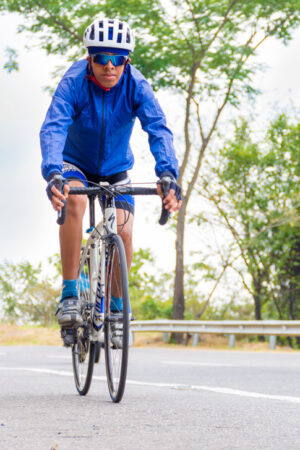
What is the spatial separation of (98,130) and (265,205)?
2374 cm

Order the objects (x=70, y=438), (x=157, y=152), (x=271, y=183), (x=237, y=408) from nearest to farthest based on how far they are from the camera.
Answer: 1. (x=70, y=438)
2. (x=237, y=408)
3. (x=157, y=152)
4. (x=271, y=183)

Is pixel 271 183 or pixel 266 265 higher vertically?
pixel 271 183

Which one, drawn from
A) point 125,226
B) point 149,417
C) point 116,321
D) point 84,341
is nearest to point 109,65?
point 125,226

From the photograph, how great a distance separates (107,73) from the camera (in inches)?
A: 186

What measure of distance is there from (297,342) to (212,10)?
11972mm

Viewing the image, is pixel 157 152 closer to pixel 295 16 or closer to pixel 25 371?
pixel 25 371

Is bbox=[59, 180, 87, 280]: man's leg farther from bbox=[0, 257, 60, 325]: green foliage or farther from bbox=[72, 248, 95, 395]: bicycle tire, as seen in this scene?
bbox=[0, 257, 60, 325]: green foliage

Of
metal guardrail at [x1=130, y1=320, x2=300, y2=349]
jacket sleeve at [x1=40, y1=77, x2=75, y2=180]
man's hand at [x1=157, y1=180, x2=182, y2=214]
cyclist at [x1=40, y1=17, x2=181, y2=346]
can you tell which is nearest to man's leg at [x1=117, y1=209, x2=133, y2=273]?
cyclist at [x1=40, y1=17, x2=181, y2=346]

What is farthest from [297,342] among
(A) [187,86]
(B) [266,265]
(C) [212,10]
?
(C) [212,10]

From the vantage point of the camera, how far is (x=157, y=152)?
4.71 meters

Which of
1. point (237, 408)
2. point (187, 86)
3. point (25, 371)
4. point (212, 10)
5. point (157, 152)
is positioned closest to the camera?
point (237, 408)

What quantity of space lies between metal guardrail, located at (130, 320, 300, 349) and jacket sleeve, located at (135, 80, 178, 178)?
12029 millimetres

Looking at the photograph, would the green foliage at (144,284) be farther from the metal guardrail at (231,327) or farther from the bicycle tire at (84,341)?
the bicycle tire at (84,341)

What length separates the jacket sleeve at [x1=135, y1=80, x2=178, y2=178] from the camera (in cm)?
471
